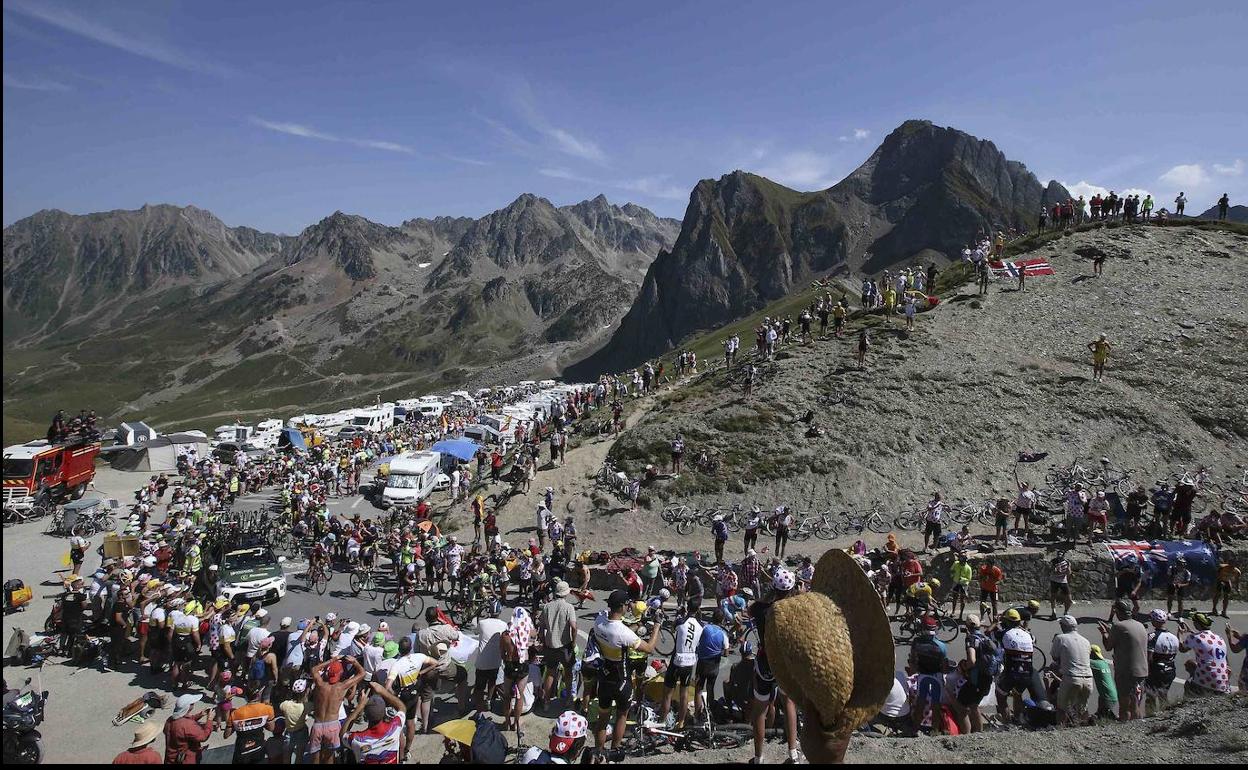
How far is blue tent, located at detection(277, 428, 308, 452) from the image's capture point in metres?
49.7

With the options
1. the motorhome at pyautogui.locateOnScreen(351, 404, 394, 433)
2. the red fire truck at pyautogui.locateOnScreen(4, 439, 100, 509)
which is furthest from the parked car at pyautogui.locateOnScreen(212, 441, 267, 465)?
the red fire truck at pyautogui.locateOnScreen(4, 439, 100, 509)

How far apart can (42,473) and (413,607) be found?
80.4ft

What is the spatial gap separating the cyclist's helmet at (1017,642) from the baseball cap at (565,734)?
675cm

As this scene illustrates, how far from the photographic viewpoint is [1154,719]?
28.0 feet

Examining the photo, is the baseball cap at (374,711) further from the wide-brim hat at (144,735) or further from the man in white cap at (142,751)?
the wide-brim hat at (144,735)

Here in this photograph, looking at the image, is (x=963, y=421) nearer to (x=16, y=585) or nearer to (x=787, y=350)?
(x=787, y=350)

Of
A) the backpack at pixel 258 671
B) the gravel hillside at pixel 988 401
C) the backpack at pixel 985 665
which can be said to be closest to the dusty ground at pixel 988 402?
the gravel hillside at pixel 988 401

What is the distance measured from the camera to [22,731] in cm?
941

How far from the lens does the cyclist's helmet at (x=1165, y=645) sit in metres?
9.62

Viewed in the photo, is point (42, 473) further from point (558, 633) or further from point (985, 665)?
point (985, 665)

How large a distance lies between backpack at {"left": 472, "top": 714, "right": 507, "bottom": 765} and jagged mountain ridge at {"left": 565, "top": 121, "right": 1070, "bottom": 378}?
161162mm

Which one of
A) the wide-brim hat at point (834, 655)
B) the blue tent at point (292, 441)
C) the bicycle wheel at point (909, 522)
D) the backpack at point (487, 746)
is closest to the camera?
the wide-brim hat at point (834, 655)

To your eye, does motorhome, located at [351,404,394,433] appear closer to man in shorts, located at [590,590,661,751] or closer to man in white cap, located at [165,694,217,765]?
man in white cap, located at [165,694,217,765]

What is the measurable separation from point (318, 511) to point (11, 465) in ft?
51.9
